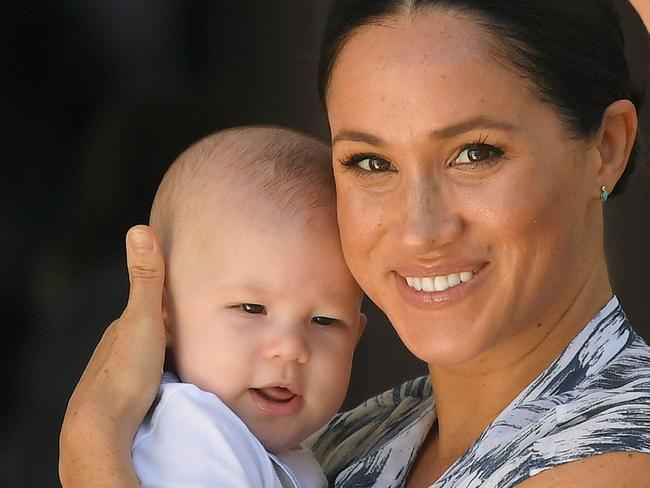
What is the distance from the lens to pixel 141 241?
7.31 feet

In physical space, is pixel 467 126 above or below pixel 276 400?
above

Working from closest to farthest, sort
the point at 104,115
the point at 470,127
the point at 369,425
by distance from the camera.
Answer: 1. the point at 470,127
2. the point at 369,425
3. the point at 104,115

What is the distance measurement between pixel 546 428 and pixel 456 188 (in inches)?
16.0

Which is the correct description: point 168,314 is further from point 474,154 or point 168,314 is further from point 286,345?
point 474,154

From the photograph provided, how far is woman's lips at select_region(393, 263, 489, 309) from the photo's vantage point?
6.88 feet

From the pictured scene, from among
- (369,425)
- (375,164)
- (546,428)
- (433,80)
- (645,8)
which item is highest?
(645,8)

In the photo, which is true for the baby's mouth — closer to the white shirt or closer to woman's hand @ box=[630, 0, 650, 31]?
the white shirt

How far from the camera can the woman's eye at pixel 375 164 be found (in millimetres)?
2156

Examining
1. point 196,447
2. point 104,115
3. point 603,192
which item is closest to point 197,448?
point 196,447

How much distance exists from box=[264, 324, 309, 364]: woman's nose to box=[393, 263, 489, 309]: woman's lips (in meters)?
0.19

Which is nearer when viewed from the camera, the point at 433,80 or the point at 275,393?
the point at 433,80

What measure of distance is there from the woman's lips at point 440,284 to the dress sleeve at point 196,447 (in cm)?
35

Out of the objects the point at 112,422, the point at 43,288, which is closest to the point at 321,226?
the point at 112,422

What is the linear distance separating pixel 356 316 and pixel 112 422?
1.56ft
